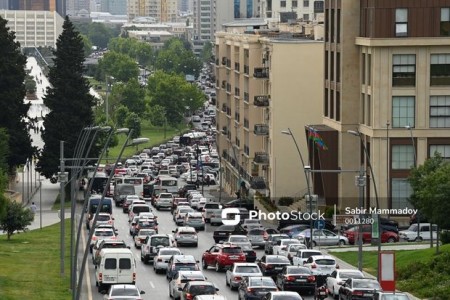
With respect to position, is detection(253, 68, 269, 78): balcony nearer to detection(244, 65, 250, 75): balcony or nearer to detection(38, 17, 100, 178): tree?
detection(244, 65, 250, 75): balcony

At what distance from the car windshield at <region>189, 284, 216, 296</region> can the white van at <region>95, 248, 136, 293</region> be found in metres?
7.85

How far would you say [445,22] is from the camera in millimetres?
97500

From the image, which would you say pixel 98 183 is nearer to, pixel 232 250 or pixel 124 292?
pixel 232 250

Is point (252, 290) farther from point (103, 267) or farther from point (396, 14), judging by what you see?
point (396, 14)

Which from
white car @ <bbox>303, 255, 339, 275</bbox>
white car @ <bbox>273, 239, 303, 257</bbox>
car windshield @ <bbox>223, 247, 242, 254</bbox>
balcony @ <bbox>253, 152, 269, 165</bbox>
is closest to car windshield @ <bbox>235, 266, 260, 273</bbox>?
white car @ <bbox>303, 255, 339, 275</bbox>

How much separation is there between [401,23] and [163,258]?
1247 inches

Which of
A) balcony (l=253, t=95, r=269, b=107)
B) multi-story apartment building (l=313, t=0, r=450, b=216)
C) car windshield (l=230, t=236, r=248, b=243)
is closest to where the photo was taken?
car windshield (l=230, t=236, r=248, b=243)

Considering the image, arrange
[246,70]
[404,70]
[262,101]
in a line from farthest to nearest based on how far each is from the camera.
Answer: [246,70]
[262,101]
[404,70]

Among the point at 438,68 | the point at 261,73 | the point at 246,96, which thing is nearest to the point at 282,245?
the point at 438,68

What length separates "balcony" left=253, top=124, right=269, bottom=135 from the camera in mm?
124625

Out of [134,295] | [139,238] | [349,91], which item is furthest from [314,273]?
[349,91]

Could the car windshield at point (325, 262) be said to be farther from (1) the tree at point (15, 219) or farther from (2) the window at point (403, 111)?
(2) the window at point (403, 111)

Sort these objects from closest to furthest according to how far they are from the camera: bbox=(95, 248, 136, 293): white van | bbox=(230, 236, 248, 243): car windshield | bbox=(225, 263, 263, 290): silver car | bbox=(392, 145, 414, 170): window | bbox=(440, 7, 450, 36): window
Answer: bbox=(225, 263, 263, 290): silver car < bbox=(95, 248, 136, 293): white van < bbox=(230, 236, 248, 243): car windshield < bbox=(440, 7, 450, 36): window < bbox=(392, 145, 414, 170): window

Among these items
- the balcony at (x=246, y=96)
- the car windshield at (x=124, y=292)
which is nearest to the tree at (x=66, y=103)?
the balcony at (x=246, y=96)
